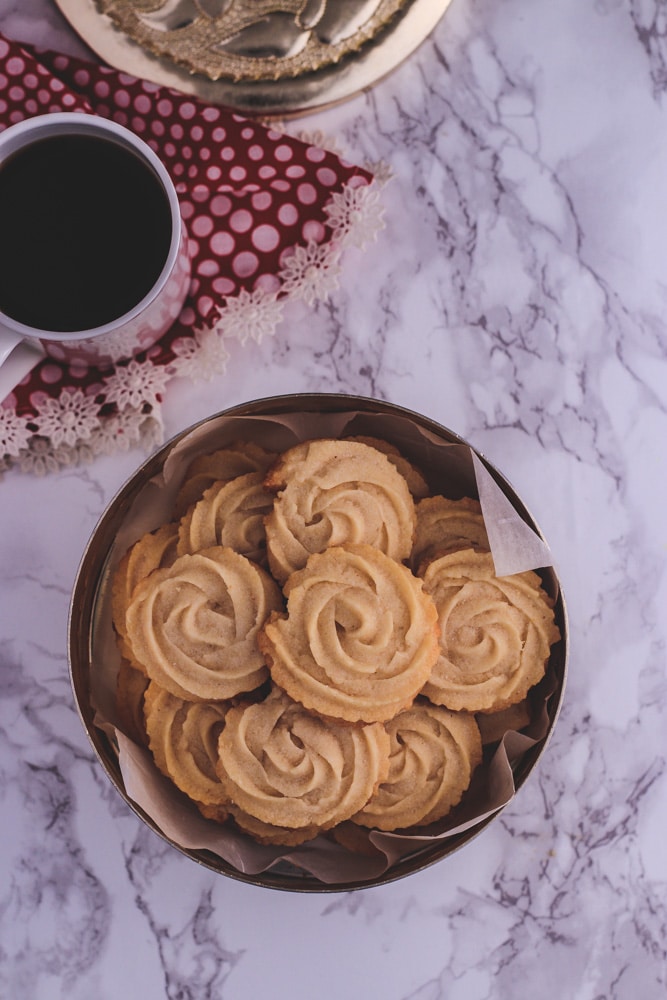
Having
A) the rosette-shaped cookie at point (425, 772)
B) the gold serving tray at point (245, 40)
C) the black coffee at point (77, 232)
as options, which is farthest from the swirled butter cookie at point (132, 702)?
the gold serving tray at point (245, 40)

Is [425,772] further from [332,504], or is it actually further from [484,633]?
[332,504]

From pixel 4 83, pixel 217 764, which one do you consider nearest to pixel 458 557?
pixel 217 764

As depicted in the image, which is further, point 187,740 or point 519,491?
point 519,491

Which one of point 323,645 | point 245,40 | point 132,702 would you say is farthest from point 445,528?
point 245,40

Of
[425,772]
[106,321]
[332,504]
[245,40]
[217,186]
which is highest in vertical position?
[245,40]

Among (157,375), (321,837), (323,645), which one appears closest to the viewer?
(323,645)

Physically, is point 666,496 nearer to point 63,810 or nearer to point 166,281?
point 166,281

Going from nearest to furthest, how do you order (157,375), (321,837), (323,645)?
(323,645) < (321,837) < (157,375)
